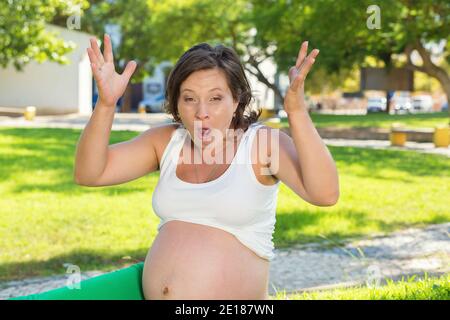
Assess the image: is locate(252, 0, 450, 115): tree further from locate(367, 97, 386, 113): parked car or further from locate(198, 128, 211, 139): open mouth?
locate(367, 97, 386, 113): parked car

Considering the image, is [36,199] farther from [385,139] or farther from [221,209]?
[385,139]

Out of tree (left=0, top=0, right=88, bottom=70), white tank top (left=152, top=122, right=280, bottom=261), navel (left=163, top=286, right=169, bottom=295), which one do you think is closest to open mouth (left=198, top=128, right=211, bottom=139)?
white tank top (left=152, top=122, right=280, bottom=261)

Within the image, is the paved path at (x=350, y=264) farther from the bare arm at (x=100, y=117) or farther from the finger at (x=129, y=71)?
the finger at (x=129, y=71)

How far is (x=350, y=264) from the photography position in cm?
630

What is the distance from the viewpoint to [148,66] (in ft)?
148

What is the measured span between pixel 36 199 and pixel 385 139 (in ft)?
50.1

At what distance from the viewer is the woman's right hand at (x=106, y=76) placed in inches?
92.9

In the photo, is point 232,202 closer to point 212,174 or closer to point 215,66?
point 212,174

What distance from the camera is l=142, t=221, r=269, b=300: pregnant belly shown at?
93.6 inches

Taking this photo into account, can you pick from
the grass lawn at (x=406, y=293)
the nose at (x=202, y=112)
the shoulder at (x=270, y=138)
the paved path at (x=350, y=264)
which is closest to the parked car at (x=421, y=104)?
the paved path at (x=350, y=264)

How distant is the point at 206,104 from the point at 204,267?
1.77ft

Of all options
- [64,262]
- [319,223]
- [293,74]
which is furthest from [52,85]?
[293,74]

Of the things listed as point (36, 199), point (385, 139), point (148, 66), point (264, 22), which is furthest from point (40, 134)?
point (148, 66)
